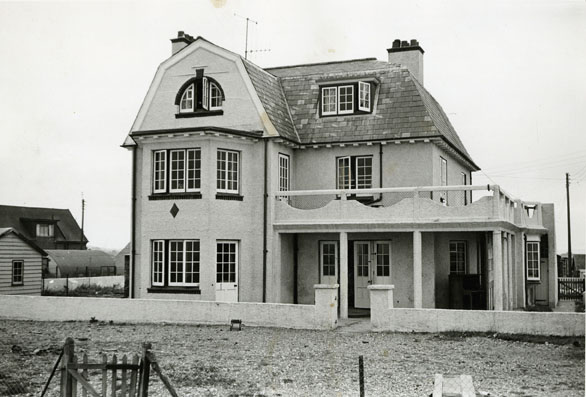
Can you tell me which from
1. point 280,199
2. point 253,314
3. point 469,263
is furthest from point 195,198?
point 469,263

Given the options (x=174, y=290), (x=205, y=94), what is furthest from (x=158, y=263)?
(x=205, y=94)

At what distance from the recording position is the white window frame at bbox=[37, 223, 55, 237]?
60.9 m

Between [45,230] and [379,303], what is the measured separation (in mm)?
48335

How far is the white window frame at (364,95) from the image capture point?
27078 mm

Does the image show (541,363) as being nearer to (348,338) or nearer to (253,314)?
(348,338)

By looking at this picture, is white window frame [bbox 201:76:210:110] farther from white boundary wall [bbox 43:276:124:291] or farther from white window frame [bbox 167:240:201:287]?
white boundary wall [bbox 43:276:124:291]

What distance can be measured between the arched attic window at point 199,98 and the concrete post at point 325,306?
874cm

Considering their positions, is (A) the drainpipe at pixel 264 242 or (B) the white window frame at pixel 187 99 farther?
(B) the white window frame at pixel 187 99

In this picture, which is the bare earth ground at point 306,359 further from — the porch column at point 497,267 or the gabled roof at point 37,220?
the gabled roof at point 37,220

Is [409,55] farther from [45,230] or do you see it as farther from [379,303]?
[45,230]

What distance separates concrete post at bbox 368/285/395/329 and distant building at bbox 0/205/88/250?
4528 centimetres

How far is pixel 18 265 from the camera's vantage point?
39156mm

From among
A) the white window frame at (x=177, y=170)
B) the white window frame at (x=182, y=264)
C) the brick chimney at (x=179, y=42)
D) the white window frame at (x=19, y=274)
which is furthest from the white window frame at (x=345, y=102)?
the white window frame at (x=19, y=274)

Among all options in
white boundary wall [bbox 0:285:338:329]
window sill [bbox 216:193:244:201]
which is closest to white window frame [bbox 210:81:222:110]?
window sill [bbox 216:193:244:201]
